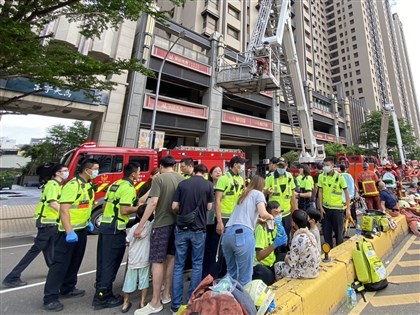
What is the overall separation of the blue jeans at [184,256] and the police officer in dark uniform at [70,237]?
1416mm

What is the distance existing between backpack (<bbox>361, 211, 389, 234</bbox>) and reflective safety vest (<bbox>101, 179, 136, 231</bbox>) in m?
4.69

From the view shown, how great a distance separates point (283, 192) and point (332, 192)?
118 centimetres

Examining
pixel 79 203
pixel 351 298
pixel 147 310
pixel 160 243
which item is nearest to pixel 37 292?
pixel 79 203

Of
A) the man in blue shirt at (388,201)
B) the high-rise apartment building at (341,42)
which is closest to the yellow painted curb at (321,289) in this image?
the man in blue shirt at (388,201)

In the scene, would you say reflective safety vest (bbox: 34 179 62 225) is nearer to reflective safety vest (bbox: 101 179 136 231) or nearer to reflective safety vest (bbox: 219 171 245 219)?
reflective safety vest (bbox: 101 179 136 231)

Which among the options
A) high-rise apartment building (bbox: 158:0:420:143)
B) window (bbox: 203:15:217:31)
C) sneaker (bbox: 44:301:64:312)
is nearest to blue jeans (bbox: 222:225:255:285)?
sneaker (bbox: 44:301:64:312)

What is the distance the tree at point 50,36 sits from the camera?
5.17 metres

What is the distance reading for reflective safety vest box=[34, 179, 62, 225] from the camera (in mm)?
3822

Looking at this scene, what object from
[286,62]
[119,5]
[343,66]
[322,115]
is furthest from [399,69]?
[119,5]

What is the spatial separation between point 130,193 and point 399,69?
105150mm

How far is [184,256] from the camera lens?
3.09 meters

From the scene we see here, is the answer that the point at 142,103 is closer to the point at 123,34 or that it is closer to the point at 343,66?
the point at 123,34

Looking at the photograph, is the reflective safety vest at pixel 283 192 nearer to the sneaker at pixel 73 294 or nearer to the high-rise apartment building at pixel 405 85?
the sneaker at pixel 73 294

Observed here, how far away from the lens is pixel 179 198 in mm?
3145
